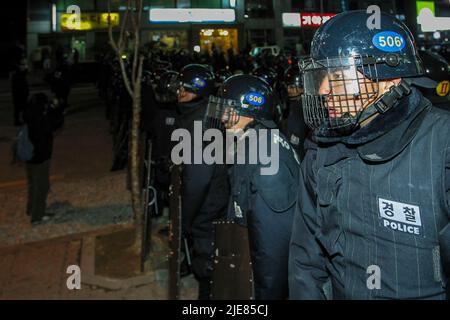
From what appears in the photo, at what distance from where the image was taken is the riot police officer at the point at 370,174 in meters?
1.64

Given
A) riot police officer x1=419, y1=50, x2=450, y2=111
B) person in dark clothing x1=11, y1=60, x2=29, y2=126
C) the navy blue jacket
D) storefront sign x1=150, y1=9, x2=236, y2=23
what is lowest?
the navy blue jacket

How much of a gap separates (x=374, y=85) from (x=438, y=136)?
34 cm

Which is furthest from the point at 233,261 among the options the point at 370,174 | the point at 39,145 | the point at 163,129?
the point at 39,145

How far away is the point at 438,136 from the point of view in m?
1.63

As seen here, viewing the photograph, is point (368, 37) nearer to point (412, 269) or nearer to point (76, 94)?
point (412, 269)

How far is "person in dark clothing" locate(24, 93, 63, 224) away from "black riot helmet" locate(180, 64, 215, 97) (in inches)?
88.7

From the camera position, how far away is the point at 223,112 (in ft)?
11.3

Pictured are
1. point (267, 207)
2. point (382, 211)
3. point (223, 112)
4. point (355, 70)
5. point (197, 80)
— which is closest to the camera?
point (382, 211)

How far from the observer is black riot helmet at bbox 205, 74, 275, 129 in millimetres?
3438

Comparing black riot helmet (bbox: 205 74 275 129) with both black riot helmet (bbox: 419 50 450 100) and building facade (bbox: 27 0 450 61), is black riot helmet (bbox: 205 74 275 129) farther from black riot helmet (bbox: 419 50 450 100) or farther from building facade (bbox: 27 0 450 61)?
building facade (bbox: 27 0 450 61)

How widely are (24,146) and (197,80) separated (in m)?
2.73

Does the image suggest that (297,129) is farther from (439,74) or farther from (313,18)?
(313,18)

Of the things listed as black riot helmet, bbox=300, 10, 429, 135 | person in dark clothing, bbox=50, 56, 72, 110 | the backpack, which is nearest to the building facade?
person in dark clothing, bbox=50, 56, 72, 110

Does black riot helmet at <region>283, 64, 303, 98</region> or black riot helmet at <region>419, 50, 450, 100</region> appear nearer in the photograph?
black riot helmet at <region>419, 50, 450, 100</region>
